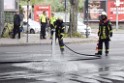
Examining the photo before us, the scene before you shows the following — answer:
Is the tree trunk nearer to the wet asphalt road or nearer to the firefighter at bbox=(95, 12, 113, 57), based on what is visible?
the firefighter at bbox=(95, 12, 113, 57)

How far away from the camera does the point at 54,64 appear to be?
1448 cm

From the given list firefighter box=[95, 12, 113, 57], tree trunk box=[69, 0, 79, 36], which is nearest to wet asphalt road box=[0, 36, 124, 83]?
firefighter box=[95, 12, 113, 57]

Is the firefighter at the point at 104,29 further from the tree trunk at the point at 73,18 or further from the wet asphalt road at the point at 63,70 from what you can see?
the tree trunk at the point at 73,18

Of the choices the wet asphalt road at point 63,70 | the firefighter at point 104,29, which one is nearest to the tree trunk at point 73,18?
the firefighter at point 104,29

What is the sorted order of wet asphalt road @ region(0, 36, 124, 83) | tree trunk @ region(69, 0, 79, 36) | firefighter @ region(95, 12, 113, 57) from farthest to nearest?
1. tree trunk @ region(69, 0, 79, 36)
2. firefighter @ region(95, 12, 113, 57)
3. wet asphalt road @ region(0, 36, 124, 83)

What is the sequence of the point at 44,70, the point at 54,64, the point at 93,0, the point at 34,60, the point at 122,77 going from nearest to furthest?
the point at 122,77 < the point at 44,70 < the point at 54,64 < the point at 34,60 < the point at 93,0

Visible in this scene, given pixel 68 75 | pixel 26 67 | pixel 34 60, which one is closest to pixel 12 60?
pixel 34 60

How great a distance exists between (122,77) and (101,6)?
3817cm

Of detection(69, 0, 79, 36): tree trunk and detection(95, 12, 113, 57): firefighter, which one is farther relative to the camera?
detection(69, 0, 79, 36): tree trunk

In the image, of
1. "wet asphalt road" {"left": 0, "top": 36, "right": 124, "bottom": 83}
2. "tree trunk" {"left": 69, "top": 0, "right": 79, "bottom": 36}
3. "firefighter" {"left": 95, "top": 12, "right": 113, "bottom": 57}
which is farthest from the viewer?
A: "tree trunk" {"left": 69, "top": 0, "right": 79, "bottom": 36}

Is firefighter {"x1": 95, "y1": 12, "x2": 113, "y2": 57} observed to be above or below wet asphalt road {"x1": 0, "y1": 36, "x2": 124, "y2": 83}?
above

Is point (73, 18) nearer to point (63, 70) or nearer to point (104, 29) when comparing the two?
point (104, 29)

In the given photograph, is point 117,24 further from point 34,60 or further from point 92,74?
point 92,74

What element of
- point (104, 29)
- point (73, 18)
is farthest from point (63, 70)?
point (73, 18)
